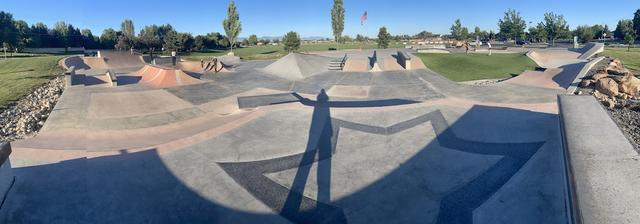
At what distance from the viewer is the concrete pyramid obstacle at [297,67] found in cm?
2598

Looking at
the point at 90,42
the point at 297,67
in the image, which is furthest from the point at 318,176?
the point at 90,42

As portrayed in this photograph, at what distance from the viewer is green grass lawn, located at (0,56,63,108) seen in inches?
745

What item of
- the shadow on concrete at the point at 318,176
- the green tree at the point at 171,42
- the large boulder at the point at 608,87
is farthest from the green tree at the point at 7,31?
the large boulder at the point at 608,87

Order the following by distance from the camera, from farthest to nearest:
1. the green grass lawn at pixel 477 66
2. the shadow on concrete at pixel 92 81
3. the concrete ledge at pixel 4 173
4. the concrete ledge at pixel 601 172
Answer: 1. the green grass lawn at pixel 477 66
2. the shadow on concrete at pixel 92 81
3. the concrete ledge at pixel 4 173
4. the concrete ledge at pixel 601 172

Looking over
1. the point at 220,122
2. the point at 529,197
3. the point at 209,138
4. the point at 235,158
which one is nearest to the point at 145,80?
the point at 220,122

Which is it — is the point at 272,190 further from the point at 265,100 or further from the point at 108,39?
the point at 108,39

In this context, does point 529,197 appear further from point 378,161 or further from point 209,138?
point 209,138

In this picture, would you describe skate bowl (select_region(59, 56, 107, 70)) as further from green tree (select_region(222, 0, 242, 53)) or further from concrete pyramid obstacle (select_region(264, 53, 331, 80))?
green tree (select_region(222, 0, 242, 53))

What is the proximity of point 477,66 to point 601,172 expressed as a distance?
986 inches

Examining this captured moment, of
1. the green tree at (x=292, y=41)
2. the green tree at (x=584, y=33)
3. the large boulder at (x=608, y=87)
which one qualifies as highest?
the green tree at (x=584, y=33)

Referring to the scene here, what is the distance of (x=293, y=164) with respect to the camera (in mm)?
9164

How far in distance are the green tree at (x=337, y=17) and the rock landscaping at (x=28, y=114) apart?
53.5 m

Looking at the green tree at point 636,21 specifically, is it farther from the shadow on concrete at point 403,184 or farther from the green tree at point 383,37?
the shadow on concrete at point 403,184

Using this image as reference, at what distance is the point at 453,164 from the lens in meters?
8.88
